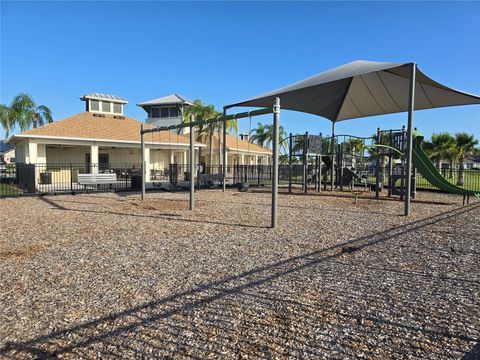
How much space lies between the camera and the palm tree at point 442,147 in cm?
3388

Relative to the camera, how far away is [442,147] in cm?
3422

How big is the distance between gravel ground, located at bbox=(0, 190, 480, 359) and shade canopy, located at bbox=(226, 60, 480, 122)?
7.01 meters

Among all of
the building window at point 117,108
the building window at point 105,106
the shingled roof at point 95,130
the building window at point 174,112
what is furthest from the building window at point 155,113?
the shingled roof at point 95,130

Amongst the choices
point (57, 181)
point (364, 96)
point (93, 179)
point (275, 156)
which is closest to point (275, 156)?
point (275, 156)

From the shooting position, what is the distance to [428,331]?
9.05ft

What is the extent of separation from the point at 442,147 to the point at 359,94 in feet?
76.6

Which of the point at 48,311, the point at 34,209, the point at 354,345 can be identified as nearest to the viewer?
the point at 354,345

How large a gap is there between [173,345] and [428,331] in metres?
2.09

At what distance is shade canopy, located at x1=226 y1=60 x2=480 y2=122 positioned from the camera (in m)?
12.3

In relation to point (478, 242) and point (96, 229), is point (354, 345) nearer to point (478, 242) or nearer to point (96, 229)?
point (478, 242)

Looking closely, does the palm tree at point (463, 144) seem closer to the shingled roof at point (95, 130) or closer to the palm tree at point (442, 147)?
the palm tree at point (442, 147)

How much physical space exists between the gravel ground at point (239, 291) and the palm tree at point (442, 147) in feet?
104

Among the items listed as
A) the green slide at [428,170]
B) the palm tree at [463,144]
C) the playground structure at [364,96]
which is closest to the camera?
the playground structure at [364,96]

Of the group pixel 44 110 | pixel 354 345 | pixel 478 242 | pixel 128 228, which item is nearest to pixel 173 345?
pixel 354 345
